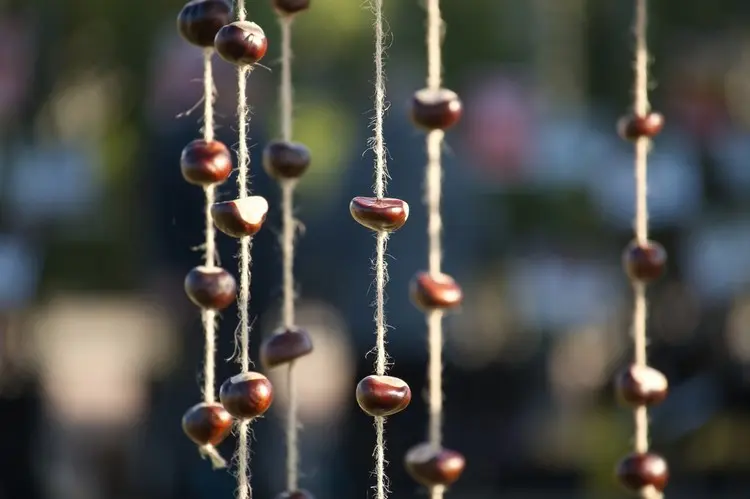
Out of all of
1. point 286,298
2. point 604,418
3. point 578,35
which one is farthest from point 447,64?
point 286,298

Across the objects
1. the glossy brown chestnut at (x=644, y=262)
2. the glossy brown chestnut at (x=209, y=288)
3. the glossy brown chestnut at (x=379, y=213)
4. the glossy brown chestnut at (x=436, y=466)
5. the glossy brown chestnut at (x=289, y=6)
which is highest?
the glossy brown chestnut at (x=289, y=6)

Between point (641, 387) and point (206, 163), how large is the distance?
28 cm

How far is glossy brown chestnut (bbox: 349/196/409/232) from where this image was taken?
0.46 meters

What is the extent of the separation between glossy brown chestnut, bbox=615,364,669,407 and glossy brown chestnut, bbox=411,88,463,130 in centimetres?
18

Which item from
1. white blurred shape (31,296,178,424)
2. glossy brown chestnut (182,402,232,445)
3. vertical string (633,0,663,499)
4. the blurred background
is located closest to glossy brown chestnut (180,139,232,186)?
glossy brown chestnut (182,402,232,445)

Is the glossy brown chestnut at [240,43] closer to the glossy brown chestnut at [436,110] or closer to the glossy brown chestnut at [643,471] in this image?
the glossy brown chestnut at [436,110]

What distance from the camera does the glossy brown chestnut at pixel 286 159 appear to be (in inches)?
22.7

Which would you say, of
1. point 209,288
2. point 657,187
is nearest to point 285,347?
point 209,288

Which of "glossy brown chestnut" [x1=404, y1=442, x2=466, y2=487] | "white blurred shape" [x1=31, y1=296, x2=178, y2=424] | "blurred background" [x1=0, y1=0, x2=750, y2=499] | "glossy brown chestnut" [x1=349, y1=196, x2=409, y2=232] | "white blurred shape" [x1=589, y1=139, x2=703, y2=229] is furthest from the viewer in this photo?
"white blurred shape" [x1=31, y1=296, x2=178, y2=424]

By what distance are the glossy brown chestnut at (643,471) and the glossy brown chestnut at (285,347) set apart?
198 millimetres

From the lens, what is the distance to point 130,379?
112 inches

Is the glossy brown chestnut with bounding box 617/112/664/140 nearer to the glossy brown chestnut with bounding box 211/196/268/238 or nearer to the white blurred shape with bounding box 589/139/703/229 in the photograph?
the glossy brown chestnut with bounding box 211/196/268/238

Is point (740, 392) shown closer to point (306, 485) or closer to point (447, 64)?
point (306, 485)

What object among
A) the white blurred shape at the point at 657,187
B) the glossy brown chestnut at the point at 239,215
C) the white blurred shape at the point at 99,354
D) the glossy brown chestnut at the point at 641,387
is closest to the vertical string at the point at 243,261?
the glossy brown chestnut at the point at 239,215
